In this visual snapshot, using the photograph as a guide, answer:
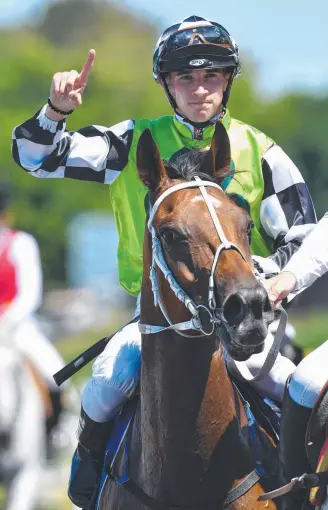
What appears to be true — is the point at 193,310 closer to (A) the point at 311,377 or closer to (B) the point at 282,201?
(A) the point at 311,377

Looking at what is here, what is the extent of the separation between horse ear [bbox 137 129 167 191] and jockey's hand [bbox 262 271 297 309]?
0.67 meters

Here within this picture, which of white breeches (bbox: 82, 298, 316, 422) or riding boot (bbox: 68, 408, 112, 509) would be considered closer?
white breeches (bbox: 82, 298, 316, 422)

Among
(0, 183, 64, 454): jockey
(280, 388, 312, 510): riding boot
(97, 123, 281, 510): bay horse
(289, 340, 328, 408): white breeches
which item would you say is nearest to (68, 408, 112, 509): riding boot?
(97, 123, 281, 510): bay horse

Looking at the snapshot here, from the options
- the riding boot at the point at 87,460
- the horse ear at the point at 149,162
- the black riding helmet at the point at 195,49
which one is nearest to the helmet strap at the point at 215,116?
the black riding helmet at the point at 195,49

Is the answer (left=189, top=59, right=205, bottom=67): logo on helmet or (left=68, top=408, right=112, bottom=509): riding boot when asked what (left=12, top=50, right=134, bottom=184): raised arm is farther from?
(left=68, top=408, right=112, bottom=509): riding boot

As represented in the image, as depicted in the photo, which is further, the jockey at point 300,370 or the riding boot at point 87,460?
the riding boot at point 87,460

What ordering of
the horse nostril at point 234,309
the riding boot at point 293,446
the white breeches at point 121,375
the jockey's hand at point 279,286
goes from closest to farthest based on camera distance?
the horse nostril at point 234,309 → the jockey's hand at point 279,286 → the riding boot at point 293,446 → the white breeches at point 121,375

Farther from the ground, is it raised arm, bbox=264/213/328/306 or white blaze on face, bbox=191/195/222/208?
white blaze on face, bbox=191/195/222/208

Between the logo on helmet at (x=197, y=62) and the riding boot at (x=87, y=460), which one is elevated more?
the logo on helmet at (x=197, y=62)

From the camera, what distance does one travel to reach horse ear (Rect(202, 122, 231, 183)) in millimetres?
5141

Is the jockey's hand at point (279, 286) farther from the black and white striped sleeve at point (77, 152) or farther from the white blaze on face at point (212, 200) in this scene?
the black and white striped sleeve at point (77, 152)

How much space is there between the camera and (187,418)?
5035 mm

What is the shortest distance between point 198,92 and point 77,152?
0.67 metres

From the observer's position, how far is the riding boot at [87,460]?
5.56 m
